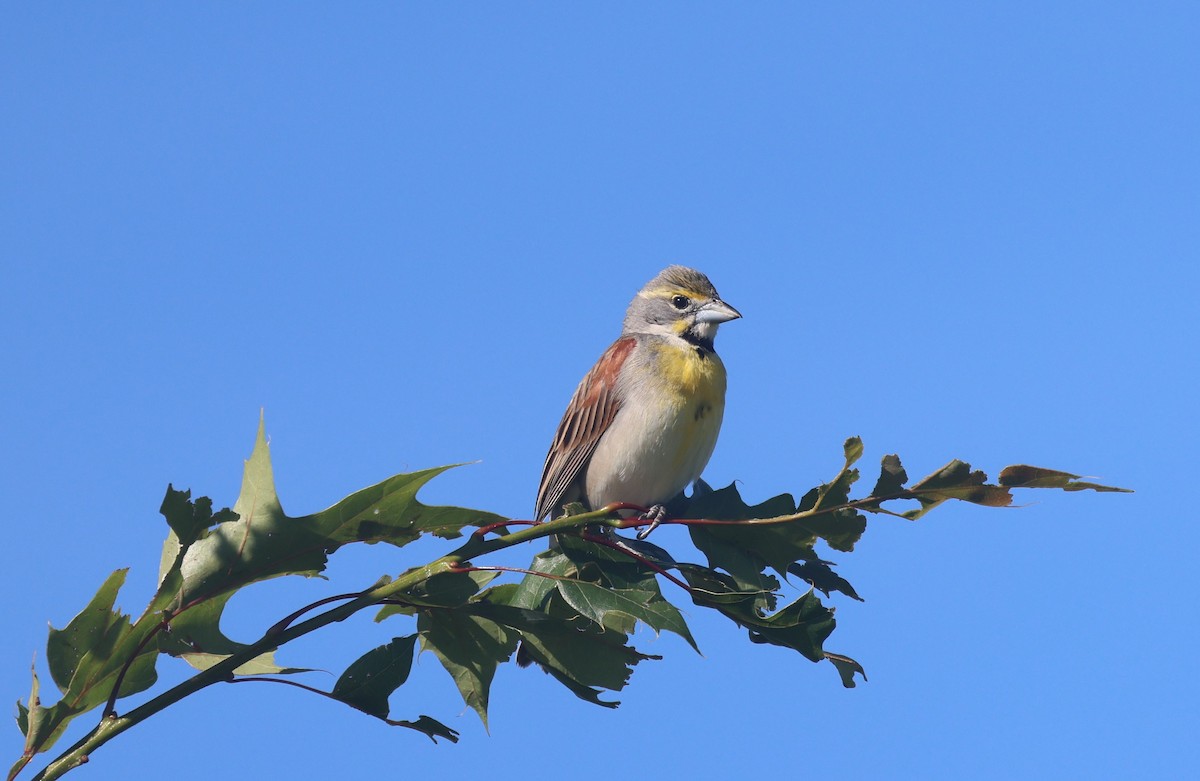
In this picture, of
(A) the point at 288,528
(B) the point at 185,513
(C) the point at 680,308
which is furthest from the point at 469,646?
(C) the point at 680,308

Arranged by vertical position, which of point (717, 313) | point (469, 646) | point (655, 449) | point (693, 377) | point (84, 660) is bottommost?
point (84, 660)

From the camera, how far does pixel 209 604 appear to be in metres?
4.34

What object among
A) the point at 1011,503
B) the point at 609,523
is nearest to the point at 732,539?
the point at 609,523

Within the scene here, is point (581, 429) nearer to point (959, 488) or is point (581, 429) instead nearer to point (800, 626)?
point (800, 626)

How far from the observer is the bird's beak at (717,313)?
8.83 m

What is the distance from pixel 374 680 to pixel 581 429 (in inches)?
160

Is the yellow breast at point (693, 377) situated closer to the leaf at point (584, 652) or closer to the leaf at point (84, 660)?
the leaf at point (584, 652)

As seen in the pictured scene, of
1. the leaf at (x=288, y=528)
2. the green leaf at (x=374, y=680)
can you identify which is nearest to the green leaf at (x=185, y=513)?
the leaf at (x=288, y=528)

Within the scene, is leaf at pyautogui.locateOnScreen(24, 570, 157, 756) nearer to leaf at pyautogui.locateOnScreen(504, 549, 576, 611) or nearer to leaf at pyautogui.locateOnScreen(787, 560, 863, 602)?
leaf at pyautogui.locateOnScreen(504, 549, 576, 611)

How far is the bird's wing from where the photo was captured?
8.25 m

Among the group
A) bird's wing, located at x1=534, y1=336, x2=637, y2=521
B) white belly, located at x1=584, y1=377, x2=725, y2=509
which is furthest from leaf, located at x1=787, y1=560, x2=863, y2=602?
bird's wing, located at x1=534, y1=336, x2=637, y2=521

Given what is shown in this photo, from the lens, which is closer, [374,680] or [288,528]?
[288,528]

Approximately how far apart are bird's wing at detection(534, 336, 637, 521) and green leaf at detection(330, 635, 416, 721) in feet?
12.6

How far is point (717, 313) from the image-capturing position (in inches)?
349
